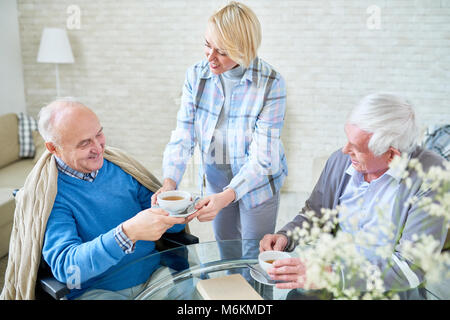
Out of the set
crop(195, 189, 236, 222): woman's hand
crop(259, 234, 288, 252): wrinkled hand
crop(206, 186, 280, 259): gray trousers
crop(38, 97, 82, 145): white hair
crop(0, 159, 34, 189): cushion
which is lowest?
crop(0, 159, 34, 189): cushion

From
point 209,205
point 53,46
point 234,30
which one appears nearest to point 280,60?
point 53,46

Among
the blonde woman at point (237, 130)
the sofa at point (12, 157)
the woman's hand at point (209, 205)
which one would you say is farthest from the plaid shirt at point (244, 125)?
the sofa at point (12, 157)

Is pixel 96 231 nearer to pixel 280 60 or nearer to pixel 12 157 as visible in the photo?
pixel 12 157

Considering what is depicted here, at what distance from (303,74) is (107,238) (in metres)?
3.13

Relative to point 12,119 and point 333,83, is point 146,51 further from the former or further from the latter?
point 333,83

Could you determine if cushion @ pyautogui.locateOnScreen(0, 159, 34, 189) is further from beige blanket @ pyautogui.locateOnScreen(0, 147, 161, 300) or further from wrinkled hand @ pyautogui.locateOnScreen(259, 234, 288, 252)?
wrinkled hand @ pyautogui.locateOnScreen(259, 234, 288, 252)

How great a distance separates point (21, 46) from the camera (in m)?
4.37

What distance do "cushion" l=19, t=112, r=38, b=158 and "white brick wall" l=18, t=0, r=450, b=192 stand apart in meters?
0.78

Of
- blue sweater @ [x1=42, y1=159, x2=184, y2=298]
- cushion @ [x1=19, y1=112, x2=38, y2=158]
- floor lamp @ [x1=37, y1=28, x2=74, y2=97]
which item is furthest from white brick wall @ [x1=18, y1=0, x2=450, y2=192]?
blue sweater @ [x1=42, y1=159, x2=184, y2=298]

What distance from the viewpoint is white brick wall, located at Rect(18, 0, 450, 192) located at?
3.83 metres

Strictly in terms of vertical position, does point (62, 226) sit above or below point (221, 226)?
above

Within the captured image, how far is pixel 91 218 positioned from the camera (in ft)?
5.19

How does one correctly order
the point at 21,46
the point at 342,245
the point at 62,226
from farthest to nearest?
the point at 21,46 < the point at 62,226 < the point at 342,245
